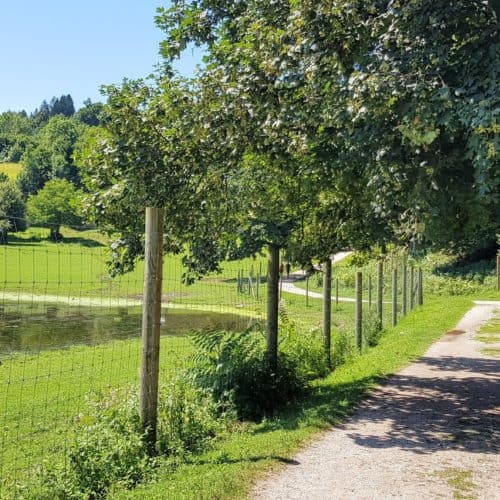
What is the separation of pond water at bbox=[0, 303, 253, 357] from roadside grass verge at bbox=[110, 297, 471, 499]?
603 centimetres

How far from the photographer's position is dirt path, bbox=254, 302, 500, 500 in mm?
5383

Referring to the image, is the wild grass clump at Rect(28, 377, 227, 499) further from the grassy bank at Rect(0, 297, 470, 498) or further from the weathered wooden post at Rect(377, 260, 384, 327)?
the weathered wooden post at Rect(377, 260, 384, 327)

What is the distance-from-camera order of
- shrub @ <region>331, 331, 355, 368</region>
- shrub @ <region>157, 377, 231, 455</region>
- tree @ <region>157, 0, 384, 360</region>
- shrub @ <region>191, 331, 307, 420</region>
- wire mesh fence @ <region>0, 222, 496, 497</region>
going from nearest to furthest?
1. tree @ <region>157, 0, 384, 360</region>
2. shrub @ <region>157, 377, 231, 455</region>
3. shrub @ <region>191, 331, 307, 420</region>
4. wire mesh fence @ <region>0, 222, 496, 497</region>
5. shrub @ <region>331, 331, 355, 368</region>

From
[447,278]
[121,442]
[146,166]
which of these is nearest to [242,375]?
[121,442]

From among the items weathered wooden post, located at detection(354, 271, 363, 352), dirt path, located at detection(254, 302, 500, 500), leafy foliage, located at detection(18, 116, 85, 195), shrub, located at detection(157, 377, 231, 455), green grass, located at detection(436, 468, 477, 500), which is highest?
leafy foliage, located at detection(18, 116, 85, 195)

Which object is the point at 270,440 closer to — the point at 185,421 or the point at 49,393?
the point at 185,421

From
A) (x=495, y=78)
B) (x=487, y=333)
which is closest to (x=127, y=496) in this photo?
(x=495, y=78)

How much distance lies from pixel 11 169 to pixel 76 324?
13878 centimetres

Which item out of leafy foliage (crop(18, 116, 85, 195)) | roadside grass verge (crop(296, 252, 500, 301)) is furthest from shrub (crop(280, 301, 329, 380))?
leafy foliage (crop(18, 116, 85, 195))

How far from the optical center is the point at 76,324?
986 inches

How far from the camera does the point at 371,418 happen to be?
7.82m

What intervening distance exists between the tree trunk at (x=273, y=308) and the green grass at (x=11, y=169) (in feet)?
469

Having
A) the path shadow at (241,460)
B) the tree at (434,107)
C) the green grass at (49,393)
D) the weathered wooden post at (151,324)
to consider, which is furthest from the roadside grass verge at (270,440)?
the tree at (434,107)

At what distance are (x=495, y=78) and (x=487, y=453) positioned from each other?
→ 396cm
